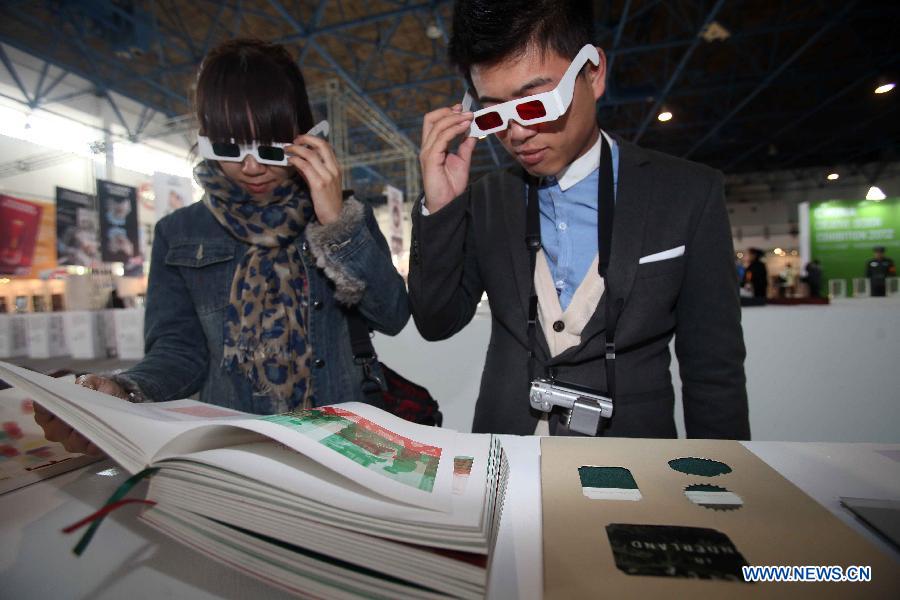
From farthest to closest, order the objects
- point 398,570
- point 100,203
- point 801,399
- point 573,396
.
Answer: point 100,203 → point 801,399 → point 573,396 → point 398,570

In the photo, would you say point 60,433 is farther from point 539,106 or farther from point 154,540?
point 539,106

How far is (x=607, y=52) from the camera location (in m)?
8.45

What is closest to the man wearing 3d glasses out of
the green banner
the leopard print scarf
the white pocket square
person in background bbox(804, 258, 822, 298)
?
the white pocket square

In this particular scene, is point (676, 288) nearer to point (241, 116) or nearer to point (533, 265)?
point (533, 265)

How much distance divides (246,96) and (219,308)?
1.93 feet

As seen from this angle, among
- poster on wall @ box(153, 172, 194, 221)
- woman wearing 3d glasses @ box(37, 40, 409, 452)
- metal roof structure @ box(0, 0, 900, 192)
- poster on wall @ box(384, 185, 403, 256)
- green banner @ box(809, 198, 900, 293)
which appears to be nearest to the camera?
woman wearing 3d glasses @ box(37, 40, 409, 452)

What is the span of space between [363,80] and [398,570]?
11137mm

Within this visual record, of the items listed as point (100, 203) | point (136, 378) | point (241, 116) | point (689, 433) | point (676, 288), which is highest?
point (100, 203)

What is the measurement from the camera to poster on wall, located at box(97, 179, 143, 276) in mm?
3568

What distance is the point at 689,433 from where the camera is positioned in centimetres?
116

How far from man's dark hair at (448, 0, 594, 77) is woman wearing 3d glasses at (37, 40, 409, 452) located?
0.45 metres

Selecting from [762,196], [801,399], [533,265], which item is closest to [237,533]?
[533,265]

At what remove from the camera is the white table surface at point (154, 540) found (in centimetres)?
40

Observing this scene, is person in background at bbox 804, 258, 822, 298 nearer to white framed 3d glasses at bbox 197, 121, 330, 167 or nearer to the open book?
white framed 3d glasses at bbox 197, 121, 330, 167
